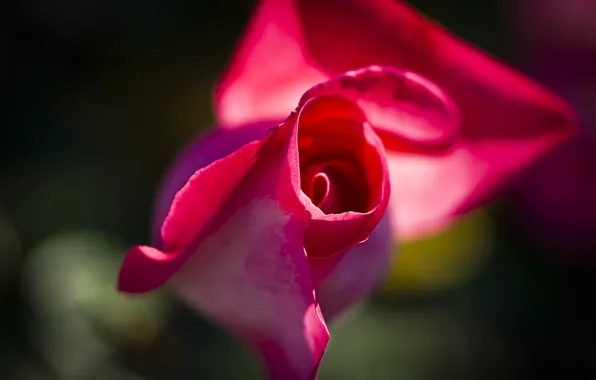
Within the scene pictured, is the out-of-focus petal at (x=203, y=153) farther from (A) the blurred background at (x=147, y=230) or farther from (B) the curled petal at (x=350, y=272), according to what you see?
(A) the blurred background at (x=147, y=230)

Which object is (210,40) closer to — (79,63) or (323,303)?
(79,63)

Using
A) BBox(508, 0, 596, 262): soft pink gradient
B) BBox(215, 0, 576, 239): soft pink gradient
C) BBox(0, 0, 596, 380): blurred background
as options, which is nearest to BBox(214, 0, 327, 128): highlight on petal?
BBox(215, 0, 576, 239): soft pink gradient

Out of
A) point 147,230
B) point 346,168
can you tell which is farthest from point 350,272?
point 147,230

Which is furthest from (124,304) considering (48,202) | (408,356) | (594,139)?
(594,139)

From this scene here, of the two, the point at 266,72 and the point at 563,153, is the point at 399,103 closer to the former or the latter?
the point at 266,72

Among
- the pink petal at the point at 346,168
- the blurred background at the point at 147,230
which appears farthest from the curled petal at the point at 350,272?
the blurred background at the point at 147,230
